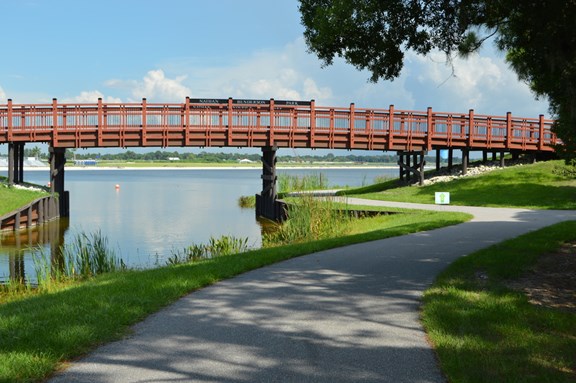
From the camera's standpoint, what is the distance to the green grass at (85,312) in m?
5.95

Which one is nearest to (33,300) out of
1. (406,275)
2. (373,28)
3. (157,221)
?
(406,275)

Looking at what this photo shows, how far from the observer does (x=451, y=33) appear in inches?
460

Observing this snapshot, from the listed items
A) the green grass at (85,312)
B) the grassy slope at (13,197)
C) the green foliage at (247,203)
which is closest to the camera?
the green grass at (85,312)

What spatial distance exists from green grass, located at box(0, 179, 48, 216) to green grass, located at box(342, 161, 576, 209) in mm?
19139

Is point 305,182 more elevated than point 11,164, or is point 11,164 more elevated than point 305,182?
Result: point 11,164

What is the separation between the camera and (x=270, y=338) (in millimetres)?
6656

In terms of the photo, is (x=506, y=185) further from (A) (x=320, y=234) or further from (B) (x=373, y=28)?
(B) (x=373, y=28)

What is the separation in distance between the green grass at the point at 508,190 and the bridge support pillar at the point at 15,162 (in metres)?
21.9

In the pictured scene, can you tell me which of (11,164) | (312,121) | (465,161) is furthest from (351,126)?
(11,164)

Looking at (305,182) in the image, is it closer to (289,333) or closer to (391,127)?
(391,127)

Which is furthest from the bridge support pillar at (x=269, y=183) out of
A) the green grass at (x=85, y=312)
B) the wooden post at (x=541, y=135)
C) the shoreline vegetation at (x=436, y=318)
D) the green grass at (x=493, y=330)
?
the green grass at (x=493, y=330)

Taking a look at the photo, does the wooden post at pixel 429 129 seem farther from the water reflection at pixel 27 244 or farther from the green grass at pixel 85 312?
the green grass at pixel 85 312

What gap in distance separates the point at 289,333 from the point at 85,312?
9.52ft

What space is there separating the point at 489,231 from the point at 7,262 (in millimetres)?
15907
